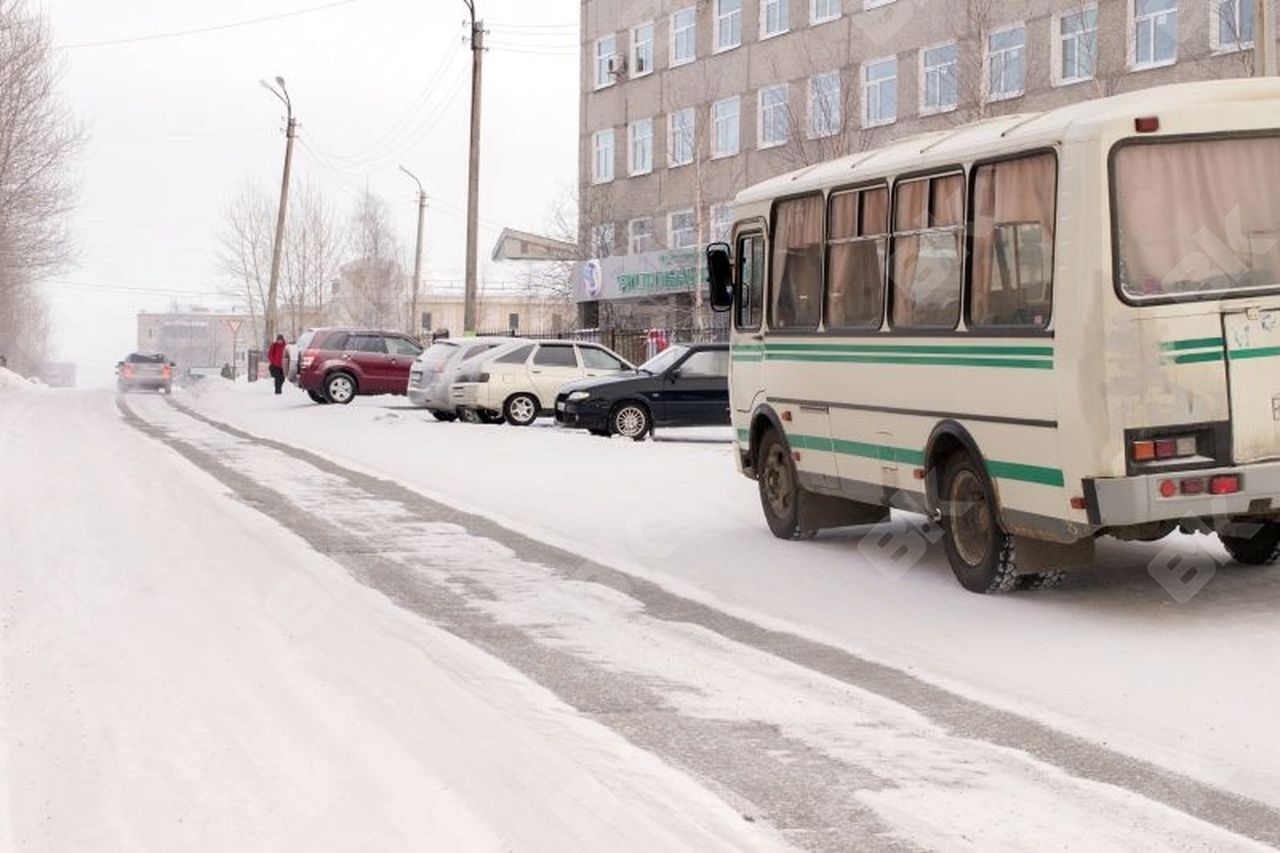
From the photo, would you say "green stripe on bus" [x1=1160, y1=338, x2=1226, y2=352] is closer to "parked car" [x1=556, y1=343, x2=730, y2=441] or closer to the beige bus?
the beige bus

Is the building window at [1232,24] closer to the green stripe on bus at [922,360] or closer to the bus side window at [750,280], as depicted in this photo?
the bus side window at [750,280]

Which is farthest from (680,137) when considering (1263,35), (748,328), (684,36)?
(748,328)

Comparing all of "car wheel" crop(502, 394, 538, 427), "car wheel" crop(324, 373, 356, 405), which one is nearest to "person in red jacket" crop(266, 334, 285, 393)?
"car wheel" crop(324, 373, 356, 405)

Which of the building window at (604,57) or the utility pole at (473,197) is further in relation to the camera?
the building window at (604,57)

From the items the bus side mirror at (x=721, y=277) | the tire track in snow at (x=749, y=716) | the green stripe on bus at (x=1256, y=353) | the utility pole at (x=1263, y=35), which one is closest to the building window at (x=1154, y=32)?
Result: the utility pole at (x=1263, y=35)

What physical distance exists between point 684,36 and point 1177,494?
46.3 meters

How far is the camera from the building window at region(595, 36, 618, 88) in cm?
5794

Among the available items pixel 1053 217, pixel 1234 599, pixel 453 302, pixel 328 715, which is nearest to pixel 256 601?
pixel 328 715

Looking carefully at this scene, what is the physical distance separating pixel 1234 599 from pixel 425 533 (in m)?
6.39

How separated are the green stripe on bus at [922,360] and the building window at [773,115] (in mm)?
34818

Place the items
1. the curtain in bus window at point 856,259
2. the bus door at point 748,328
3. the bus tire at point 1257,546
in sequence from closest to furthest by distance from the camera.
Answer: the bus tire at point 1257,546 < the curtain in bus window at point 856,259 < the bus door at point 748,328

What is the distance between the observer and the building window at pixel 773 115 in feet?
157

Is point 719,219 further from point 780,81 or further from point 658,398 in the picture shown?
point 658,398

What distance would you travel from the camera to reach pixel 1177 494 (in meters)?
9.29
